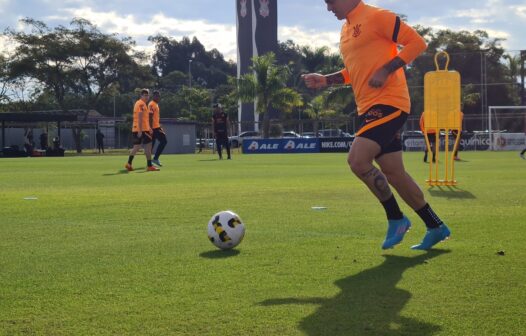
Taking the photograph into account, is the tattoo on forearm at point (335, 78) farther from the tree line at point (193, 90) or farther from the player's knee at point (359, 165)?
the tree line at point (193, 90)

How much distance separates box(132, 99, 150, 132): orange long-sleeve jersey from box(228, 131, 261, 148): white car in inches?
1232

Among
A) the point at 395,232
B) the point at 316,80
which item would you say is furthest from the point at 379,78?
the point at 395,232

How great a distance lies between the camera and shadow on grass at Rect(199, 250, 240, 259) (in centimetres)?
513

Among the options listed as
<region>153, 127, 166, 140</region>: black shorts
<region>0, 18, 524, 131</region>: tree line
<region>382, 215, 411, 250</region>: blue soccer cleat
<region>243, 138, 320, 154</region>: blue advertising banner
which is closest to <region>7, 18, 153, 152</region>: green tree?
<region>0, 18, 524, 131</region>: tree line

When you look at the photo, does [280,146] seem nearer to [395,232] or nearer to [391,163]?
[391,163]

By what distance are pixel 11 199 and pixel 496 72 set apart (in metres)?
57.9

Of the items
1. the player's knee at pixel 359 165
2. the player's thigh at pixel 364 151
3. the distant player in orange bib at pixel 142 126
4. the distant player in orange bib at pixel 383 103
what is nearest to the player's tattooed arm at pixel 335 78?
the distant player in orange bib at pixel 383 103

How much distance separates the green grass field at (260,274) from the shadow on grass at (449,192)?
50.8 inches

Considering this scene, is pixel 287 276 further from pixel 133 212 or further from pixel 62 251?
pixel 133 212

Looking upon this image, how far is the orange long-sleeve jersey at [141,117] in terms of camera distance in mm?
18859

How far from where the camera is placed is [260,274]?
4438mm

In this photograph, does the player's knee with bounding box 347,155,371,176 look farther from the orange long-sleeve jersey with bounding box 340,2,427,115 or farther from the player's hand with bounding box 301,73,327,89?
the player's hand with bounding box 301,73,327,89

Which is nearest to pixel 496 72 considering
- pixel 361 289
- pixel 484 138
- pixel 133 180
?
pixel 484 138

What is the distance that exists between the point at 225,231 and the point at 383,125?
1.54 metres
